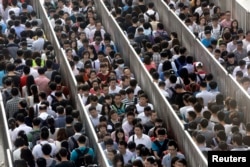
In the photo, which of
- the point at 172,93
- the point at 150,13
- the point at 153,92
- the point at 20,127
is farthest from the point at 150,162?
the point at 150,13

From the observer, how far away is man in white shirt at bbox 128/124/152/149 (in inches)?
719

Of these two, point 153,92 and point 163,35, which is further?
point 163,35

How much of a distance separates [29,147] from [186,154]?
295cm

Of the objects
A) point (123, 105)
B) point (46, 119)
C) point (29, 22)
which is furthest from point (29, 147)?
point (29, 22)

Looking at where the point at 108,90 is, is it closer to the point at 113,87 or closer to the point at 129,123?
the point at 113,87

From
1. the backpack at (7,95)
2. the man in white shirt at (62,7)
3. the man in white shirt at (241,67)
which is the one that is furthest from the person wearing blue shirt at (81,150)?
the man in white shirt at (62,7)

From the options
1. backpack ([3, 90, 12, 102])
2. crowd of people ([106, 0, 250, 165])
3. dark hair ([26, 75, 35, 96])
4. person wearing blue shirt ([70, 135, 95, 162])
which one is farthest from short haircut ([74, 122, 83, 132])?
dark hair ([26, 75, 35, 96])

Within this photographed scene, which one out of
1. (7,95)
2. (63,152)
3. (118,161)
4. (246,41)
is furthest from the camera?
(246,41)

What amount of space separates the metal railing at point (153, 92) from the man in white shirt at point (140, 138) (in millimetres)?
678

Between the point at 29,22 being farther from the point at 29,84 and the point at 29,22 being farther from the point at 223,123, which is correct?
the point at 223,123

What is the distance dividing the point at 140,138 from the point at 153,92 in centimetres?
261

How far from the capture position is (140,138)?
18.3 m

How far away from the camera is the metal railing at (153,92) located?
17.9 m

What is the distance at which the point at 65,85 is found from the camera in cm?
2250
